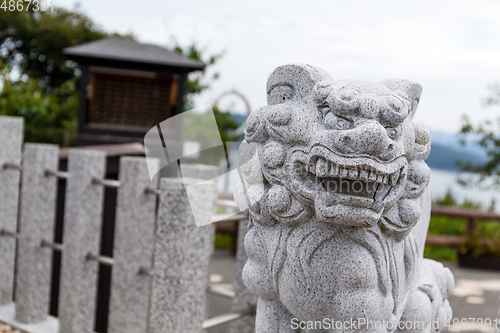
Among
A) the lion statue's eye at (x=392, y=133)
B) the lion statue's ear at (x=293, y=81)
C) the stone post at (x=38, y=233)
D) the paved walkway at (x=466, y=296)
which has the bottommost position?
the paved walkway at (x=466, y=296)

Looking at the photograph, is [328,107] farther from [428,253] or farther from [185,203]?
[428,253]

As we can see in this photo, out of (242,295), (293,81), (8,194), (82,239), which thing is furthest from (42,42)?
(293,81)

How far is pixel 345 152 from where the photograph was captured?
1337mm

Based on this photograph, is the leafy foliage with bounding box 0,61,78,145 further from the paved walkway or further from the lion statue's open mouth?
the lion statue's open mouth

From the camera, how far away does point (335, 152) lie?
134 centimetres

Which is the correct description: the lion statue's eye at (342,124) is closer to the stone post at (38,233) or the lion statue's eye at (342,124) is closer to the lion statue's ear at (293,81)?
the lion statue's ear at (293,81)

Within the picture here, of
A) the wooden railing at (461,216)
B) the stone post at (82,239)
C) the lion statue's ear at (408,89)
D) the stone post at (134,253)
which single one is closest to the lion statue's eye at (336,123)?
the lion statue's ear at (408,89)

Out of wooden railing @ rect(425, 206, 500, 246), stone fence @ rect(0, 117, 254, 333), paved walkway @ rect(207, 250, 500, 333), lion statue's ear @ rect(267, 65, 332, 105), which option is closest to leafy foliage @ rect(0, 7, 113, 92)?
paved walkway @ rect(207, 250, 500, 333)

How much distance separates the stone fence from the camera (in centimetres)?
216

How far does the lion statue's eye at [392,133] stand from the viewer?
141 centimetres

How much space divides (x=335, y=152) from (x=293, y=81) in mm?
319

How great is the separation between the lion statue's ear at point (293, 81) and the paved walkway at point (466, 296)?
3.55 meters

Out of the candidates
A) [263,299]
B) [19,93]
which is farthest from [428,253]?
[19,93]

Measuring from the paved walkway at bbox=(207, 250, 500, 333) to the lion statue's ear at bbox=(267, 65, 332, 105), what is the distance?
140 inches
